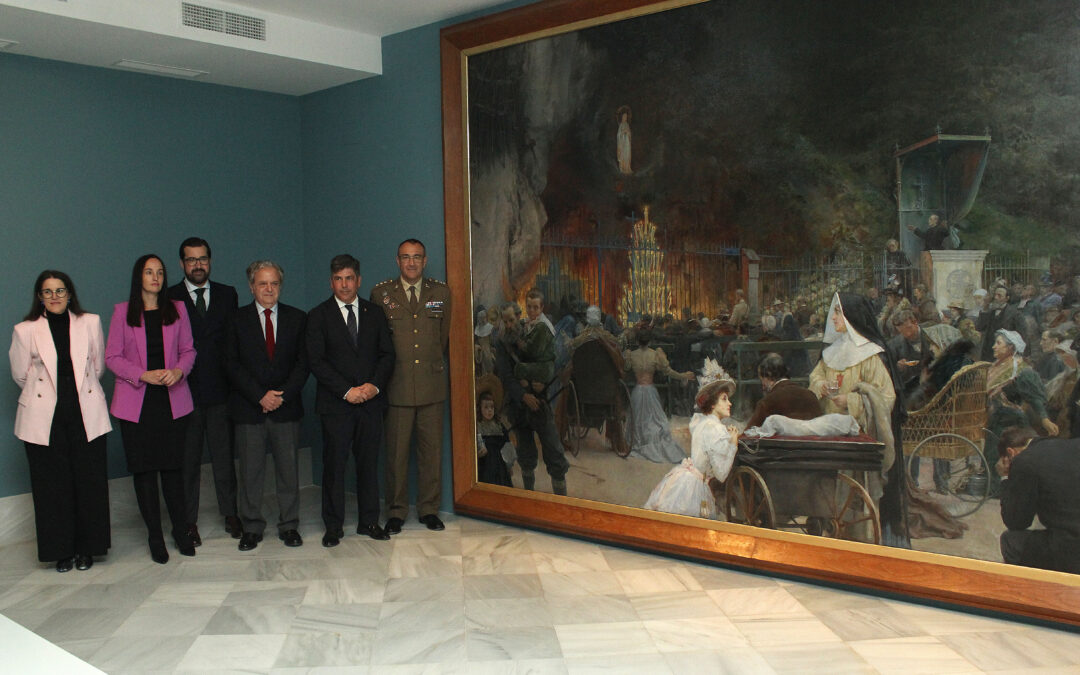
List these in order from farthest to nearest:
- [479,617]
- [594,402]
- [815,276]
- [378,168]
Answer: [378,168] < [594,402] < [815,276] < [479,617]

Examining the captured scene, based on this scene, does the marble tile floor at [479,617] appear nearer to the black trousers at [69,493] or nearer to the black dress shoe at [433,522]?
the black trousers at [69,493]

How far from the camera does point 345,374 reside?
4.93m

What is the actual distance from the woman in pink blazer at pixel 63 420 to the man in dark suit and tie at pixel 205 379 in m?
0.52

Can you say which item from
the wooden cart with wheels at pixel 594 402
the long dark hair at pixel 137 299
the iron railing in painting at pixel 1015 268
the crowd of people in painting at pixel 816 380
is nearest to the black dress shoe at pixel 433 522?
the crowd of people in painting at pixel 816 380

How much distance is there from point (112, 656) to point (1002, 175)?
12.9 ft

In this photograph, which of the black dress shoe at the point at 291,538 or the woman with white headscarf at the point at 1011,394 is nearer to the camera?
the woman with white headscarf at the point at 1011,394

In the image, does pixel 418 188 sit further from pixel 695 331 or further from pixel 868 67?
pixel 868 67

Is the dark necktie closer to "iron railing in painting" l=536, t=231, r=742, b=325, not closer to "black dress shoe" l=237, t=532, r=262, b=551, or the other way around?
"iron railing in painting" l=536, t=231, r=742, b=325

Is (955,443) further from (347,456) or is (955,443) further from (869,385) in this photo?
(347,456)

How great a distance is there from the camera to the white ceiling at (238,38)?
4496 millimetres

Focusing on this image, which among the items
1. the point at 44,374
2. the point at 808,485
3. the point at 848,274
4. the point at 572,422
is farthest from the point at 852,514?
the point at 44,374

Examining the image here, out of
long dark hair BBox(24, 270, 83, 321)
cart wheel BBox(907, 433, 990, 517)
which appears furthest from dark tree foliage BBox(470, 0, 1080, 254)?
long dark hair BBox(24, 270, 83, 321)

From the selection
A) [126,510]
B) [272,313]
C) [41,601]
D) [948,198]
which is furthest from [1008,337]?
[126,510]

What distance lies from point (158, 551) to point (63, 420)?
2.68 feet
